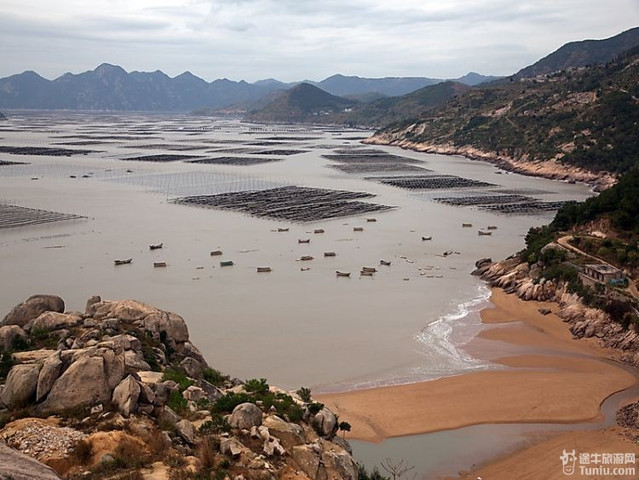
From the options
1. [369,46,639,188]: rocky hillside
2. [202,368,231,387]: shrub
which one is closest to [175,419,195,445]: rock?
[202,368,231,387]: shrub

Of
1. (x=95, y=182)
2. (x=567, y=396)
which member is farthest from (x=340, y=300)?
(x=95, y=182)

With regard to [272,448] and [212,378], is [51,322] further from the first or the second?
[272,448]

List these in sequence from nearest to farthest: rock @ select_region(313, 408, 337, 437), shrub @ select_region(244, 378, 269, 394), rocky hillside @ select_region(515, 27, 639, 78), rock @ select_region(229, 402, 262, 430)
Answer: rock @ select_region(229, 402, 262, 430)
rock @ select_region(313, 408, 337, 437)
shrub @ select_region(244, 378, 269, 394)
rocky hillside @ select_region(515, 27, 639, 78)

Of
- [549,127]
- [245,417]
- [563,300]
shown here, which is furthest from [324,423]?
[549,127]

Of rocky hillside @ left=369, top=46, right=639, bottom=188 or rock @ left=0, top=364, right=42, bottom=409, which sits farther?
rocky hillside @ left=369, top=46, right=639, bottom=188

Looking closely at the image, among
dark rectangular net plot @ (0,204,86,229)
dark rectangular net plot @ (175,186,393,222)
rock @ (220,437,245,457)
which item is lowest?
dark rectangular net plot @ (0,204,86,229)

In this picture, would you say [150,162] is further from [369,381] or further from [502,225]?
[369,381]

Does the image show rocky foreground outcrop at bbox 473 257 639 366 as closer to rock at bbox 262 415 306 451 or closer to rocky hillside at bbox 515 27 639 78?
rock at bbox 262 415 306 451
